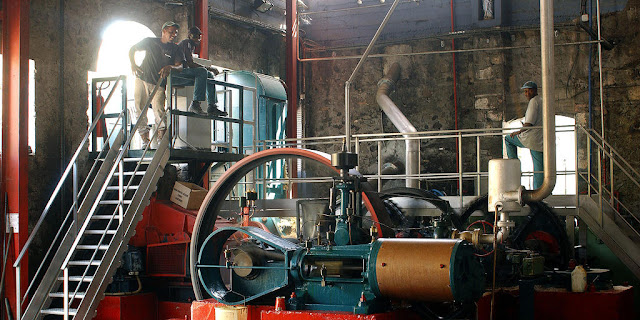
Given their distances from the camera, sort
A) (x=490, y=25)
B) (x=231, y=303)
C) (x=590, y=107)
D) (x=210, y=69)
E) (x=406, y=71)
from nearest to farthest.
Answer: (x=231, y=303) < (x=210, y=69) < (x=590, y=107) < (x=490, y=25) < (x=406, y=71)

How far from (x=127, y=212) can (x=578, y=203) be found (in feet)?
20.5

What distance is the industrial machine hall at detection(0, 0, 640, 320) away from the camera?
21.3 feet

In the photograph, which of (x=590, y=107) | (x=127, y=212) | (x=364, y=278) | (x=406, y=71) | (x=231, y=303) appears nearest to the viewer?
(x=364, y=278)

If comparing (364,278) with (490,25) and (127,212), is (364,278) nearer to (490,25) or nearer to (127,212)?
(127,212)

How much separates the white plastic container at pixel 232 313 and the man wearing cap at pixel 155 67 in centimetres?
433

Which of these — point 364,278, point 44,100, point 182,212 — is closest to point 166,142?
point 182,212

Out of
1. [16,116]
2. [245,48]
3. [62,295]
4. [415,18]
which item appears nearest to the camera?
[62,295]

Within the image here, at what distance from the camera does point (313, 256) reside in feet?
20.5

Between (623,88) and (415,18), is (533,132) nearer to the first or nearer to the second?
(623,88)

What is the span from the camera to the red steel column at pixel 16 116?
368 inches

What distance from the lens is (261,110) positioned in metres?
14.4

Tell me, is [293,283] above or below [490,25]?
below

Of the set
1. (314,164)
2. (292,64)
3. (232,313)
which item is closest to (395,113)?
(314,164)

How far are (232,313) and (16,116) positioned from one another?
4.95 m
